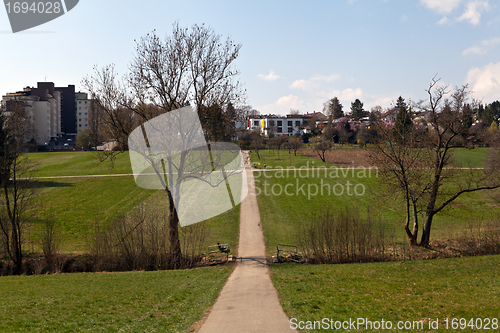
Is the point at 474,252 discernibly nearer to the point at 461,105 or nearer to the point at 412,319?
the point at 461,105

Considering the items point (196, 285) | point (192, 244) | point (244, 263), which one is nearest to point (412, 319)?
point (196, 285)

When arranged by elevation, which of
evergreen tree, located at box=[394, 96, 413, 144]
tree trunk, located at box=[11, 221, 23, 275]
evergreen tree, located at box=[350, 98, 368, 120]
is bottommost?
tree trunk, located at box=[11, 221, 23, 275]

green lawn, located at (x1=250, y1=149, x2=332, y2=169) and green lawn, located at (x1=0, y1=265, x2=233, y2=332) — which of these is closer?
green lawn, located at (x1=0, y1=265, x2=233, y2=332)

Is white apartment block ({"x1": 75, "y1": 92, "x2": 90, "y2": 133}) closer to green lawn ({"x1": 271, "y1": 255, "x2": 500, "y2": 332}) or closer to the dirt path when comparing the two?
the dirt path

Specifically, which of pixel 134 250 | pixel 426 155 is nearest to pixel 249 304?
pixel 134 250

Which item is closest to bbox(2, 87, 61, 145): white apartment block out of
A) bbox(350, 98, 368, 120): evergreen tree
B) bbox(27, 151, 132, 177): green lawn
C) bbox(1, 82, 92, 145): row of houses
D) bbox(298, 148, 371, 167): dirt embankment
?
bbox(1, 82, 92, 145): row of houses

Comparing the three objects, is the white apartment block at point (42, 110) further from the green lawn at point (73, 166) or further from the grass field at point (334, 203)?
the grass field at point (334, 203)

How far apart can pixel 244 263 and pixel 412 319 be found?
9514 millimetres

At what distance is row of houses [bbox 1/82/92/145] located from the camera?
3367 inches

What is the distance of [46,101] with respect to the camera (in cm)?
8788

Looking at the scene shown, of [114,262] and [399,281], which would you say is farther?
[114,262]

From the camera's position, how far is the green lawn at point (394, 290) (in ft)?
26.9

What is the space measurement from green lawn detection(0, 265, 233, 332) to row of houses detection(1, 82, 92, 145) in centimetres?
7024

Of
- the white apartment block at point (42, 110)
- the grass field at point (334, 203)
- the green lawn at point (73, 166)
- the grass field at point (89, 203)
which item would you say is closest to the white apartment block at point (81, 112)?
the white apartment block at point (42, 110)
